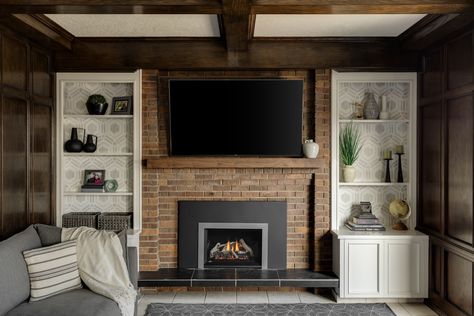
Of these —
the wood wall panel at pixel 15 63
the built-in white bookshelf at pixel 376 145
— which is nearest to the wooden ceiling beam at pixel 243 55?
the built-in white bookshelf at pixel 376 145

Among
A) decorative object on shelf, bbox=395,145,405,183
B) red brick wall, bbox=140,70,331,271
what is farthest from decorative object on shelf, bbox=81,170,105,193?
decorative object on shelf, bbox=395,145,405,183

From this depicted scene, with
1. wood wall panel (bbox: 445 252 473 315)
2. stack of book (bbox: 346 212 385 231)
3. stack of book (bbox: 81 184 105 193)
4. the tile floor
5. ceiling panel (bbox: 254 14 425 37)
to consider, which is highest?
ceiling panel (bbox: 254 14 425 37)

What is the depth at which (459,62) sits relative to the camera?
137 inches

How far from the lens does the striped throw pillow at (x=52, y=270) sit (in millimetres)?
2920

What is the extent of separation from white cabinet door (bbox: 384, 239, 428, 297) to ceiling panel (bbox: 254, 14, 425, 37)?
6.33ft

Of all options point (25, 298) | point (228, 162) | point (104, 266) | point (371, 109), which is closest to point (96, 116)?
point (228, 162)

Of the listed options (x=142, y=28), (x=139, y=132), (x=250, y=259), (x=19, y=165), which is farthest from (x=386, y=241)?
(x=19, y=165)

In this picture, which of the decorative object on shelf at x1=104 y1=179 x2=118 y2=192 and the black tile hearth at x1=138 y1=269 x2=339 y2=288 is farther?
the decorative object on shelf at x1=104 y1=179 x2=118 y2=192

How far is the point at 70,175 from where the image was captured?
442 centimetres

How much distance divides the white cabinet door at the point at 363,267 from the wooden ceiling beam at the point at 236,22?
2071 millimetres

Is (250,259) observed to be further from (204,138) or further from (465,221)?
(465,221)

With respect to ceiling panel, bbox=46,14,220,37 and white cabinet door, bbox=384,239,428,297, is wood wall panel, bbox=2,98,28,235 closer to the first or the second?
ceiling panel, bbox=46,14,220,37

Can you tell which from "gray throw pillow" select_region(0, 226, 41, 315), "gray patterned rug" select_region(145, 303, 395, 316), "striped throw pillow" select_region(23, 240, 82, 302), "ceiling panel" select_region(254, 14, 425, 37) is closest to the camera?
"gray throw pillow" select_region(0, 226, 41, 315)

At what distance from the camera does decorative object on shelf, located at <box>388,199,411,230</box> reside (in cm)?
422
